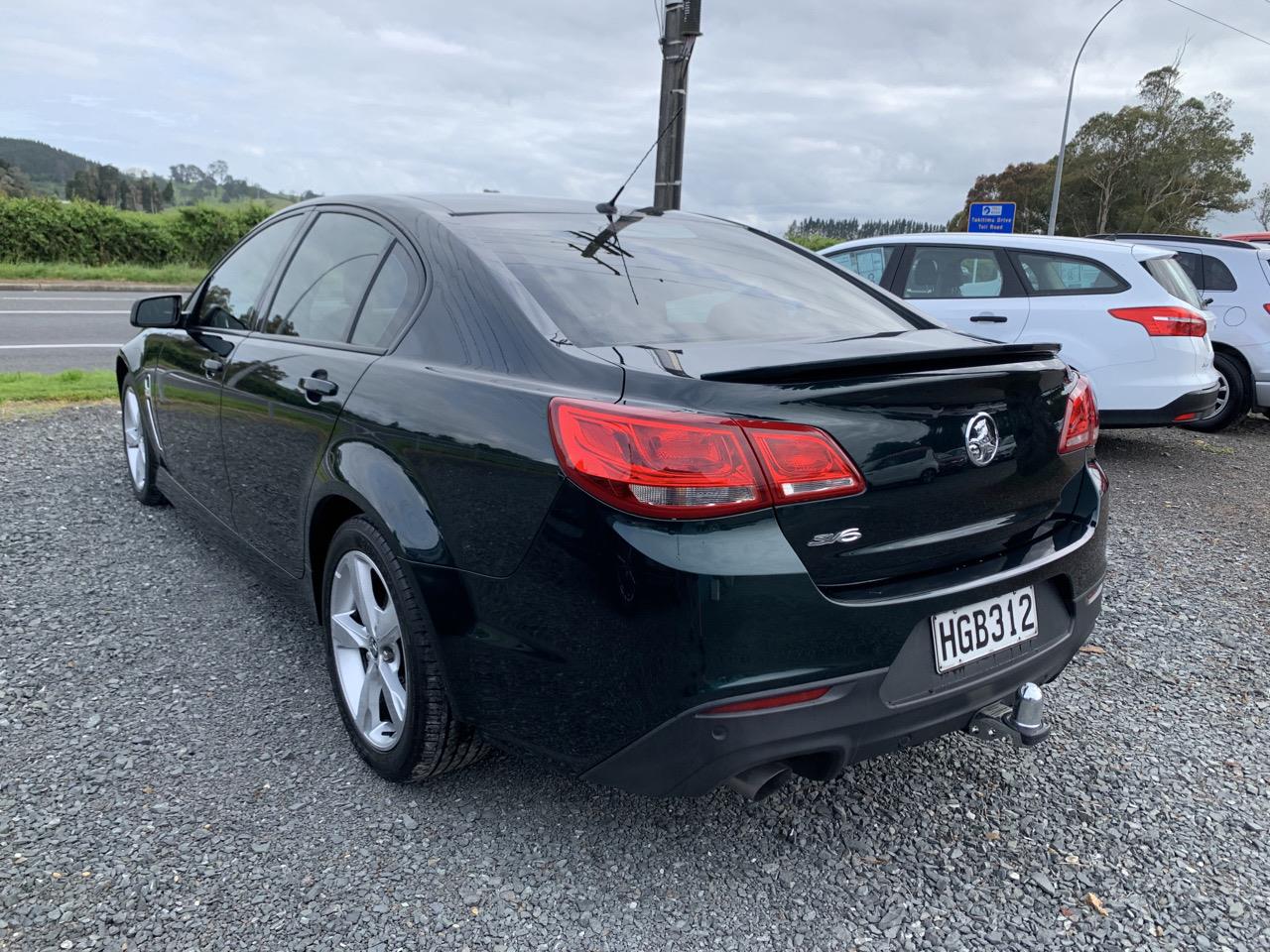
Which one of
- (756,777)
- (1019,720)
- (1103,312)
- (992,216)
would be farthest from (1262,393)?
(992,216)

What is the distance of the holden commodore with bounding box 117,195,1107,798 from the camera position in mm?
1746

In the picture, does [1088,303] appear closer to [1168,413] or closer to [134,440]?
[1168,413]

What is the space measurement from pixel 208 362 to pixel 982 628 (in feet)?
9.28

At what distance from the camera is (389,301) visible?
8.38 feet

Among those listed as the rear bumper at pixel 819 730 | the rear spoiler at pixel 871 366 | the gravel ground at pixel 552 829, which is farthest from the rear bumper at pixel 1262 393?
the rear bumper at pixel 819 730

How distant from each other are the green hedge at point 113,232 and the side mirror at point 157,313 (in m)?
23.3

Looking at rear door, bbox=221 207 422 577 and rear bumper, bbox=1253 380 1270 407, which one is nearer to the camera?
rear door, bbox=221 207 422 577

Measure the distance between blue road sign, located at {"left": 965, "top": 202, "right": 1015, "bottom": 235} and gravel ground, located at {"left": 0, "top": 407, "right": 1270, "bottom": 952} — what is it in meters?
17.7

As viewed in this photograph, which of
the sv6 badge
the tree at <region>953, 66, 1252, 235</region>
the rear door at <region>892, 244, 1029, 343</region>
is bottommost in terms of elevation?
the sv6 badge

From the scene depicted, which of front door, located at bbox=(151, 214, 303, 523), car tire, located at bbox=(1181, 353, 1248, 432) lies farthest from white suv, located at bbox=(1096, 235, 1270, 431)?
front door, located at bbox=(151, 214, 303, 523)

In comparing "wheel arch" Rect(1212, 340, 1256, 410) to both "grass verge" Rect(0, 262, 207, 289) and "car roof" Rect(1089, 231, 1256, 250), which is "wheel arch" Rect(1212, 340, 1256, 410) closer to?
"car roof" Rect(1089, 231, 1256, 250)

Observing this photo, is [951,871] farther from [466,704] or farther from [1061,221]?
[1061,221]

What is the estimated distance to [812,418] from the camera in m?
1.79

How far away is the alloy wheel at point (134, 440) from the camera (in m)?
4.54
